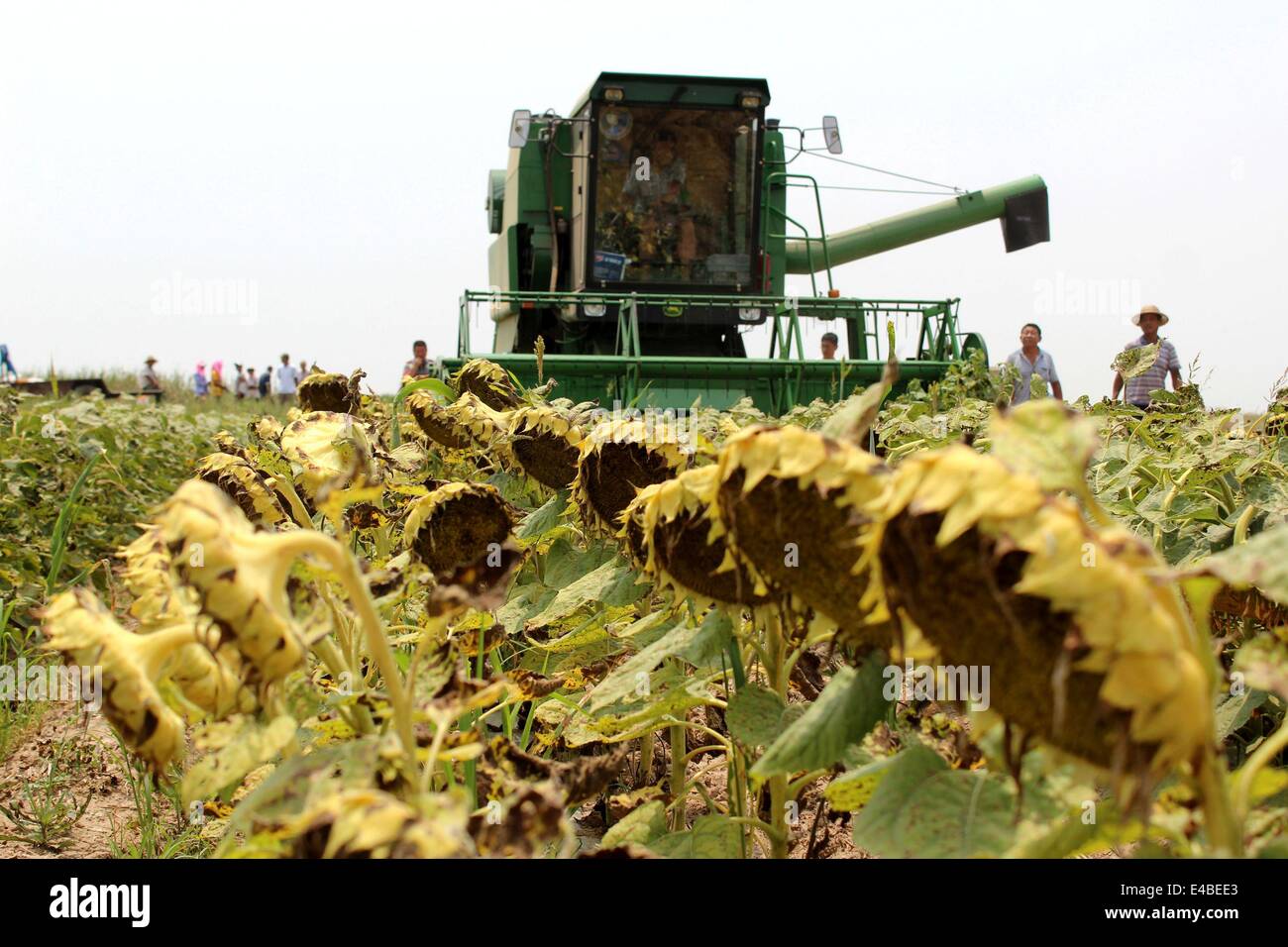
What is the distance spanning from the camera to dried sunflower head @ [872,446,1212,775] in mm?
574

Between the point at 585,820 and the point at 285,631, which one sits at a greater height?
the point at 285,631

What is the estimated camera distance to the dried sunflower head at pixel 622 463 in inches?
65.1

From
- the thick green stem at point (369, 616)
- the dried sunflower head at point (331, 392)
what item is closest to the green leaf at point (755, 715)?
the thick green stem at point (369, 616)

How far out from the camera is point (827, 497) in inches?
32.6

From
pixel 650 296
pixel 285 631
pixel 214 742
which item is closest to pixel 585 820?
pixel 214 742

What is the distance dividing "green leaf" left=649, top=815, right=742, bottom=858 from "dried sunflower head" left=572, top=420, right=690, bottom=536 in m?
0.47

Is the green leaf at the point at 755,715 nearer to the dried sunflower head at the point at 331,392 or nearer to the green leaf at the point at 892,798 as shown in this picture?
the green leaf at the point at 892,798

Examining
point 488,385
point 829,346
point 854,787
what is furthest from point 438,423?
point 829,346

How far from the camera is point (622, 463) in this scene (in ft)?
5.54

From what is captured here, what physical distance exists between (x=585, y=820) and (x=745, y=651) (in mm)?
1034

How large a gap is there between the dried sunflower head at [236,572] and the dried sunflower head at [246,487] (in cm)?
120

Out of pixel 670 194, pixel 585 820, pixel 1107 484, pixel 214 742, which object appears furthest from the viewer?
pixel 670 194
